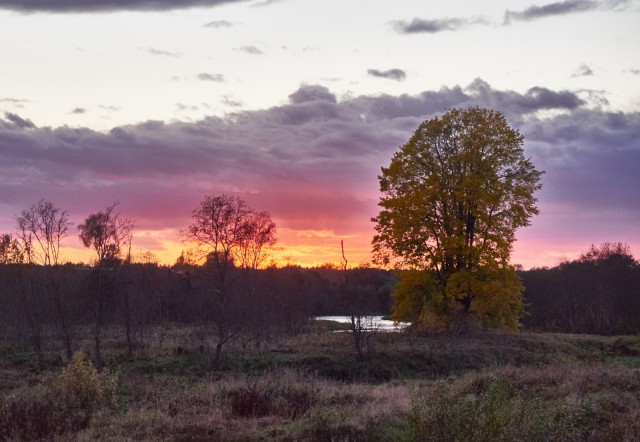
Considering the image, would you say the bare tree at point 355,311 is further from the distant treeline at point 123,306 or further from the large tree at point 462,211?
the large tree at point 462,211

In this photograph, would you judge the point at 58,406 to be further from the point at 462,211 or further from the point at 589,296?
the point at 589,296

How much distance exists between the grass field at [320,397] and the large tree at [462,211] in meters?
5.44

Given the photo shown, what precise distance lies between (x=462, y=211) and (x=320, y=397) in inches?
907

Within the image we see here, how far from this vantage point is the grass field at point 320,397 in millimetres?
12398

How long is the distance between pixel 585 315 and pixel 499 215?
1990cm

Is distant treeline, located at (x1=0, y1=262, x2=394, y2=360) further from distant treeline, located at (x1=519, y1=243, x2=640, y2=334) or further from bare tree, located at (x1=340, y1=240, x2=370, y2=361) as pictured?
distant treeline, located at (x1=519, y1=243, x2=640, y2=334)

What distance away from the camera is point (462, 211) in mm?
39781

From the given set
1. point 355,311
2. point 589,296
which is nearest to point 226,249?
point 355,311

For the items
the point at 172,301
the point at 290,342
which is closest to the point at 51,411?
the point at 290,342

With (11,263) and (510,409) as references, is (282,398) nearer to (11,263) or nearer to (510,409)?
(510,409)

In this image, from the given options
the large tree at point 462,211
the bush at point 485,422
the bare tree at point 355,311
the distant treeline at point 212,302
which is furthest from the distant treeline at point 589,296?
the bush at point 485,422

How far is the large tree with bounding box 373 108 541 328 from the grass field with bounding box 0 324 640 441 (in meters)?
A: 5.44

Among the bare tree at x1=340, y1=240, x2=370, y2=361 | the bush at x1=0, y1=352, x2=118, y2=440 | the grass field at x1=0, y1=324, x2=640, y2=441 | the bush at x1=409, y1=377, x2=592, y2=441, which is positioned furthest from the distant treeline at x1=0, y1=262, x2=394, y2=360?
the bush at x1=409, y1=377, x2=592, y2=441

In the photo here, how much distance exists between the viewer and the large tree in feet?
127
